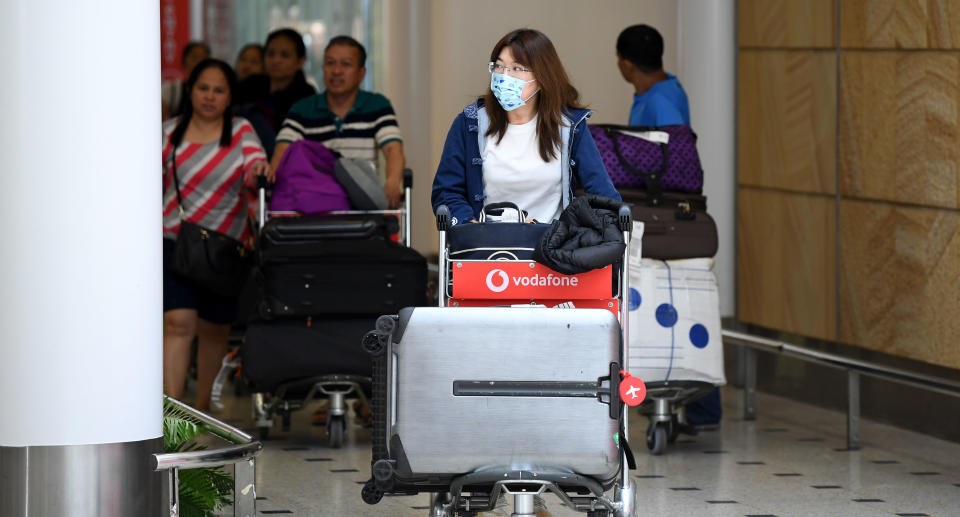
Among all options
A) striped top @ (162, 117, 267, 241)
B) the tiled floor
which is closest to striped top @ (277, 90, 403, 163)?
striped top @ (162, 117, 267, 241)

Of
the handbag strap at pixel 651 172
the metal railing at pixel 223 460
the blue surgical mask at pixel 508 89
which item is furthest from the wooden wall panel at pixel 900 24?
the metal railing at pixel 223 460

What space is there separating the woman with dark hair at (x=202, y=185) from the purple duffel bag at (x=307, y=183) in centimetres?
18

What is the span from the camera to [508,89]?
170 inches

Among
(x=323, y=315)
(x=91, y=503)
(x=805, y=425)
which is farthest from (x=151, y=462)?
(x=805, y=425)

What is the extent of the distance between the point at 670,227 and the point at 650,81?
941 mm

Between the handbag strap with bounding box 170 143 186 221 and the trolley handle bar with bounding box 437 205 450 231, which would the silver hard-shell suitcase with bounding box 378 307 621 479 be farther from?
the handbag strap with bounding box 170 143 186 221

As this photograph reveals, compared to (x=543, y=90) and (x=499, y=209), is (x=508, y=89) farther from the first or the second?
(x=499, y=209)

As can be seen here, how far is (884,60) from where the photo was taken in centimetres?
684

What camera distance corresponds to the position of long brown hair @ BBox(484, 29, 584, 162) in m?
4.31

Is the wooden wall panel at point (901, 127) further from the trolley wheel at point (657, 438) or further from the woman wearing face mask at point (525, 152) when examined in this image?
the woman wearing face mask at point (525, 152)

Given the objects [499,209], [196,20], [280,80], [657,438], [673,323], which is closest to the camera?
[499,209]

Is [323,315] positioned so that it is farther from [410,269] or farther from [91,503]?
[91,503]

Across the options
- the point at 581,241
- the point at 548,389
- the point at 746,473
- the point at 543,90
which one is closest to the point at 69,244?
the point at 548,389

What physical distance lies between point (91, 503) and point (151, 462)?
0.18 meters
